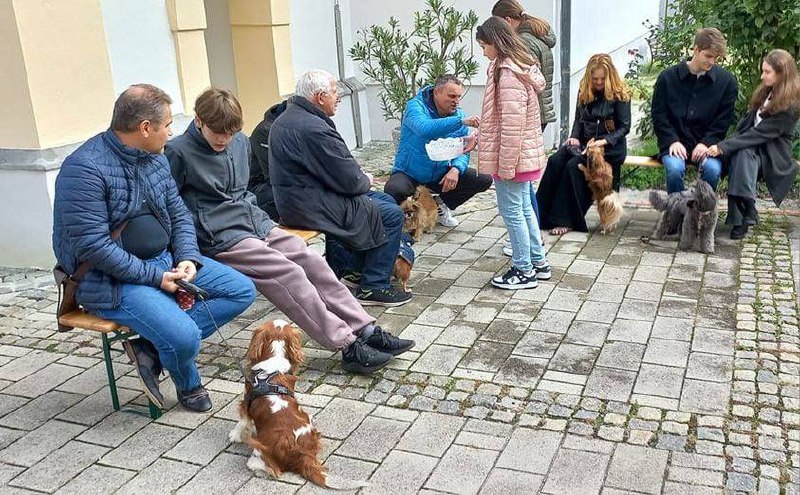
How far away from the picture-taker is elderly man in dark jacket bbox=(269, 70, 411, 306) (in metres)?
5.10

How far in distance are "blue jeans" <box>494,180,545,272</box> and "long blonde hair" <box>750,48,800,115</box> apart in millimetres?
2278

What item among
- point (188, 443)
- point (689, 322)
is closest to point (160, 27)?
point (188, 443)

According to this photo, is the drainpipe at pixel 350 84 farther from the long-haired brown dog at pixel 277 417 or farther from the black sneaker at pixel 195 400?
the long-haired brown dog at pixel 277 417

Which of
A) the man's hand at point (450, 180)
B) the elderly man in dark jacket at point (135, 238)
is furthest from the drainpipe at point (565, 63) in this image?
the elderly man in dark jacket at point (135, 238)

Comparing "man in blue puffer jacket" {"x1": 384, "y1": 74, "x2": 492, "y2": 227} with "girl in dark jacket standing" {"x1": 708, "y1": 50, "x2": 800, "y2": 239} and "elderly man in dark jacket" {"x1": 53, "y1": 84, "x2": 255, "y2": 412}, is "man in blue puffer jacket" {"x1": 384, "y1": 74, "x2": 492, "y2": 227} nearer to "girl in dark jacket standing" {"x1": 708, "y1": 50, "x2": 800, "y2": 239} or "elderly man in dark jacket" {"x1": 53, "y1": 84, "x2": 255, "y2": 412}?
"girl in dark jacket standing" {"x1": 708, "y1": 50, "x2": 800, "y2": 239}

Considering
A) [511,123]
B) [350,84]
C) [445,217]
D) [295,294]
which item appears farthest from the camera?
[350,84]

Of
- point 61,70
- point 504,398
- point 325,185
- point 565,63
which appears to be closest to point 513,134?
point 325,185

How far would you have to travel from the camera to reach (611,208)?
689cm

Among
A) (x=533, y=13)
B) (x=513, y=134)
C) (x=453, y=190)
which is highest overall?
(x=533, y=13)

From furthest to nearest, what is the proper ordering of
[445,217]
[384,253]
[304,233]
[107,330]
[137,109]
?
[445,217], [384,253], [304,233], [107,330], [137,109]

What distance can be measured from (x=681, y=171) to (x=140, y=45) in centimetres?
479

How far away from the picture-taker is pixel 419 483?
3.60 metres

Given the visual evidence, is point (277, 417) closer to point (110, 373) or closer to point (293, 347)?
point (293, 347)

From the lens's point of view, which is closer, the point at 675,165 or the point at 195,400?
the point at 195,400
